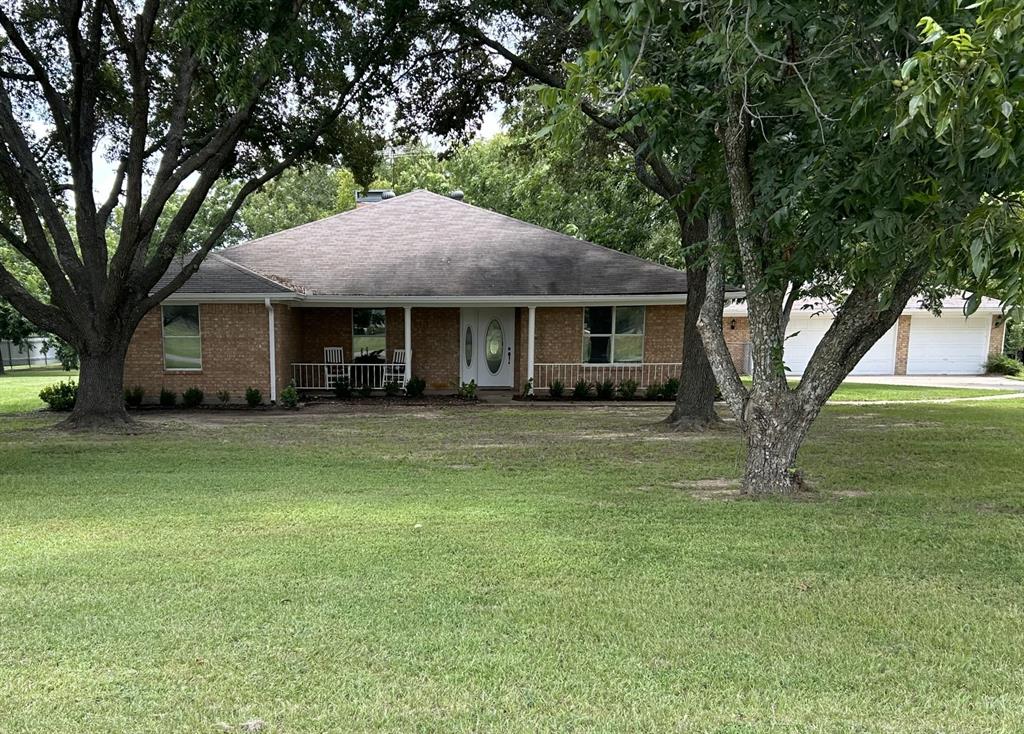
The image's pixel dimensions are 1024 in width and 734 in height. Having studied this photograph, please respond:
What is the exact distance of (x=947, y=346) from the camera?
24.5 meters

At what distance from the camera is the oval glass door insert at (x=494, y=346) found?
16.9 m

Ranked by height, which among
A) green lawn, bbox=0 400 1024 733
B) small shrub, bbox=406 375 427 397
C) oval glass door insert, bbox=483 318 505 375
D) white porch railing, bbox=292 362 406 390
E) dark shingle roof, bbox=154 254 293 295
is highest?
dark shingle roof, bbox=154 254 293 295

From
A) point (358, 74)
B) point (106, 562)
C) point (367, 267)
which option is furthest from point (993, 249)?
point (367, 267)

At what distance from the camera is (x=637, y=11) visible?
334 centimetres

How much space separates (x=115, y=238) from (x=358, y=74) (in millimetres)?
33619

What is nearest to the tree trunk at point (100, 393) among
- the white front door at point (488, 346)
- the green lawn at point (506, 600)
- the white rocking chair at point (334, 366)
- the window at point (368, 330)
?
the green lawn at point (506, 600)

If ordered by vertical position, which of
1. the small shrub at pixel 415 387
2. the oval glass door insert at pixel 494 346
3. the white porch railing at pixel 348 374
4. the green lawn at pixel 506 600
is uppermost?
the oval glass door insert at pixel 494 346

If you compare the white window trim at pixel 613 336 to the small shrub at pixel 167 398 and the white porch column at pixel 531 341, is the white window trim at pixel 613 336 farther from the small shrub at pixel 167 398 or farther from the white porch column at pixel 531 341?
the small shrub at pixel 167 398

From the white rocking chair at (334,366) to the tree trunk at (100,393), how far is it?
5.05 metres

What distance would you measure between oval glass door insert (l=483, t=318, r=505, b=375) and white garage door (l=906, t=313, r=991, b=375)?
56.3ft

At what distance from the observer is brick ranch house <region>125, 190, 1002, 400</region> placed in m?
14.6

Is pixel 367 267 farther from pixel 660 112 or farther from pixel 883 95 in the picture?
pixel 883 95

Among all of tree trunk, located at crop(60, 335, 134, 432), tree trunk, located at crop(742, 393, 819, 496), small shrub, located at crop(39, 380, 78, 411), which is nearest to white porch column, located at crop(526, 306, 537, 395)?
tree trunk, located at crop(60, 335, 134, 432)

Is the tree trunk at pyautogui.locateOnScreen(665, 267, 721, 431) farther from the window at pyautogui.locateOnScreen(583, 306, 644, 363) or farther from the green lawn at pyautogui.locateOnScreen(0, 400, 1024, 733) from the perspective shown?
the window at pyautogui.locateOnScreen(583, 306, 644, 363)
